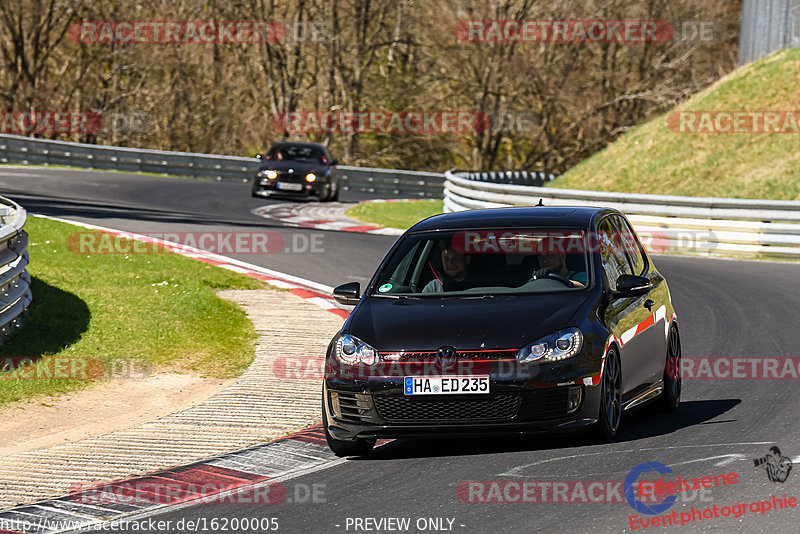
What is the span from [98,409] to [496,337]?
3.83 m

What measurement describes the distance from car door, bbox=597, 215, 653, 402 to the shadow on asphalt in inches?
11.2

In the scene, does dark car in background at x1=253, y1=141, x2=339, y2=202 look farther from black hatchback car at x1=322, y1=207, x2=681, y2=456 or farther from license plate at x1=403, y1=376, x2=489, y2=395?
license plate at x1=403, y1=376, x2=489, y2=395

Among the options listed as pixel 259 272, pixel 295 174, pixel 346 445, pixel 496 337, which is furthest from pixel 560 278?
pixel 295 174

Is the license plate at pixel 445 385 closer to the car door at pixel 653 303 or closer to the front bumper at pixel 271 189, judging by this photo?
the car door at pixel 653 303

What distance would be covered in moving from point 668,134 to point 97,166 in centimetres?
1931

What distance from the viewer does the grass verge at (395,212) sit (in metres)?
28.0

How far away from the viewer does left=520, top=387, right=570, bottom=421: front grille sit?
724 centimetres

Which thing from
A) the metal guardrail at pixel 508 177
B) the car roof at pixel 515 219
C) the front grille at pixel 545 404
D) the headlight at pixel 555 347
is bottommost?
the metal guardrail at pixel 508 177

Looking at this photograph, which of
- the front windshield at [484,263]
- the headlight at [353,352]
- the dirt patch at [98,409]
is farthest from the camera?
the dirt patch at [98,409]

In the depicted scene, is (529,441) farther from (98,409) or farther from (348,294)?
(98,409)

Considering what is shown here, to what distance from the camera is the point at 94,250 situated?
724 inches

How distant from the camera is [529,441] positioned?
7875 millimetres

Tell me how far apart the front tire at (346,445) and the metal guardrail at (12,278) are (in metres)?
4.81

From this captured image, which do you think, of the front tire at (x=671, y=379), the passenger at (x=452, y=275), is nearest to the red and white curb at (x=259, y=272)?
the front tire at (x=671, y=379)
